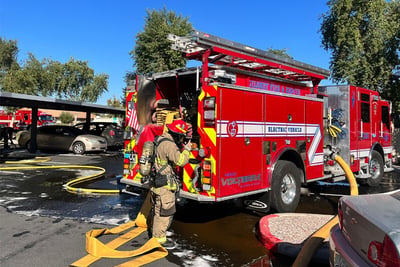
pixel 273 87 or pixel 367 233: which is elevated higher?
pixel 273 87

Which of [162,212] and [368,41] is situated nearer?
[162,212]

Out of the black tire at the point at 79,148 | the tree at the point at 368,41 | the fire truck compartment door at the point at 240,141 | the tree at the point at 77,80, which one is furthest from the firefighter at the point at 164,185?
the tree at the point at 77,80

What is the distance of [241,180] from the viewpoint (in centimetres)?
473

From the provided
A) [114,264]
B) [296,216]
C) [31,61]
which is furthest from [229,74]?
[31,61]

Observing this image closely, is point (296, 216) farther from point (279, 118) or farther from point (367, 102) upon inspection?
point (367, 102)

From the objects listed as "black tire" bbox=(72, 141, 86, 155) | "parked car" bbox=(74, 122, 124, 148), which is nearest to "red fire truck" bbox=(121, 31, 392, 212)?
"black tire" bbox=(72, 141, 86, 155)

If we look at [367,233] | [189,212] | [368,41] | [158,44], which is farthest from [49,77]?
[367,233]

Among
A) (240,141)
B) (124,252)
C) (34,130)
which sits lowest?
(124,252)

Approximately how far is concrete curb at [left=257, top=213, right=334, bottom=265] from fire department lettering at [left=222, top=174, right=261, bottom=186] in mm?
630

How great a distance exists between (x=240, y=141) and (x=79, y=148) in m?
12.8

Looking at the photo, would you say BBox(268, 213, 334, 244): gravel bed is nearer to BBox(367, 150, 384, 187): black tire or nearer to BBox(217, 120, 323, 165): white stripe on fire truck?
BBox(217, 120, 323, 165): white stripe on fire truck

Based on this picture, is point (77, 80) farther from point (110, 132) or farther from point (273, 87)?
point (273, 87)

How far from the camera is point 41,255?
387 centimetres

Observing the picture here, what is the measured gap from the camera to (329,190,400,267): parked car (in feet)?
6.30
